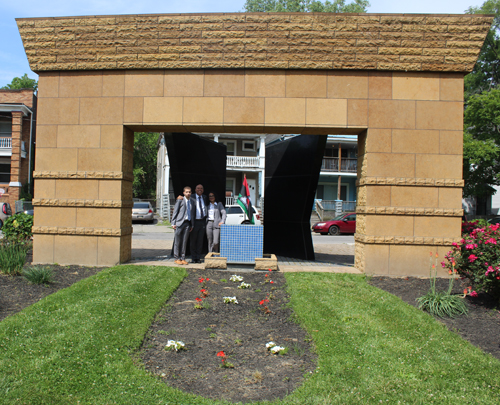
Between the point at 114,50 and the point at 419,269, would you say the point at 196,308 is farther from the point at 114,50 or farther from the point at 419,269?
the point at 114,50

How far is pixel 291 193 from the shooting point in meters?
11.2

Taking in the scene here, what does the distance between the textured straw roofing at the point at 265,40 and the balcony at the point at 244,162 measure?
71.8ft

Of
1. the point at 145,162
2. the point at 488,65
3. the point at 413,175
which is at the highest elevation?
the point at 488,65

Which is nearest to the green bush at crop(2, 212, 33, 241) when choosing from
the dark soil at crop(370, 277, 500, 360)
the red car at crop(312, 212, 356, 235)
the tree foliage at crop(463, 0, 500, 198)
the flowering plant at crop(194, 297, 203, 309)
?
the flowering plant at crop(194, 297, 203, 309)

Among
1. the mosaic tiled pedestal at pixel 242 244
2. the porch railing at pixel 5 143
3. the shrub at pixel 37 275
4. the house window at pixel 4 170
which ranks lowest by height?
the shrub at pixel 37 275

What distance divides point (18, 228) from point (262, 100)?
23.3 ft

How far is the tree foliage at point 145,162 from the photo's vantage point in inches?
1716

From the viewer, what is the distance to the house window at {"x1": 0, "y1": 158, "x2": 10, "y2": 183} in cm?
3111

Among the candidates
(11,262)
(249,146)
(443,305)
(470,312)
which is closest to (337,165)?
(249,146)

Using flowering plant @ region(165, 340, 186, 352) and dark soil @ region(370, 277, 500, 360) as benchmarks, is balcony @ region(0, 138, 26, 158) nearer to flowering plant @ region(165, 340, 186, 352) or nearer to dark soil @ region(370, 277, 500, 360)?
dark soil @ region(370, 277, 500, 360)

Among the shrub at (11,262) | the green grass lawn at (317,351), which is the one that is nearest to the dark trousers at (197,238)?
the green grass lawn at (317,351)

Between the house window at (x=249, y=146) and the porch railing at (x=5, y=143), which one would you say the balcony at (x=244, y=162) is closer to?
the house window at (x=249, y=146)

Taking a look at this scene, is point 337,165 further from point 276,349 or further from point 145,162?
point 276,349

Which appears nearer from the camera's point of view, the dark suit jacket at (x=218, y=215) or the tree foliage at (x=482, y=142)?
the dark suit jacket at (x=218, y=215)
